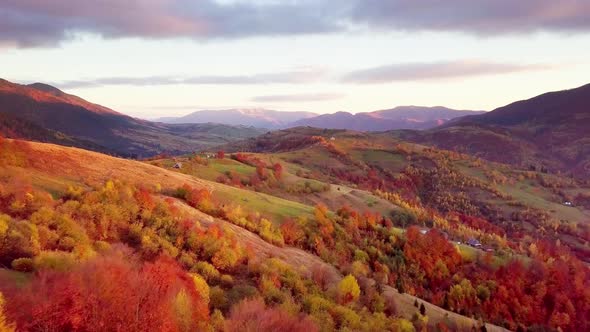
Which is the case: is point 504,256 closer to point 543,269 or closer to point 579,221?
point 543,269

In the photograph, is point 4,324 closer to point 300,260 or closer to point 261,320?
point 261,320

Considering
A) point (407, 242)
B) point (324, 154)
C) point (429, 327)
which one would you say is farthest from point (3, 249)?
point (324, 154)

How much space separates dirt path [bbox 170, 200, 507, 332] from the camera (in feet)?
132

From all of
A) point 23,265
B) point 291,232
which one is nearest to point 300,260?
point 291,232

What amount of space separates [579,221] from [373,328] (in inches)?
5154

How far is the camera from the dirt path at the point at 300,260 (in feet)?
132

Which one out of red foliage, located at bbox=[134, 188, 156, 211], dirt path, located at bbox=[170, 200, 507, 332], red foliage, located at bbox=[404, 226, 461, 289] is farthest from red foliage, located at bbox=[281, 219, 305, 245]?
red foliage, located at bbox=[404, 226, 461, 289]

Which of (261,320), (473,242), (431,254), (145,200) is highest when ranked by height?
(145,200)

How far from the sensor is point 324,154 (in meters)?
192

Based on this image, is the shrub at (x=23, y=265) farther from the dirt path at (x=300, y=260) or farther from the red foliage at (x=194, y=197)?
the red foliage at (x=194, y=197)

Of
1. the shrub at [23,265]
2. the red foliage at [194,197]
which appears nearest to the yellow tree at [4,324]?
the shrub at [23,265]

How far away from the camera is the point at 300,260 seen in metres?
43.2

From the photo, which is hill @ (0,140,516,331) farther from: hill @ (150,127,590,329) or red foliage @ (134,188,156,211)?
hill @ (150,127,590,329)

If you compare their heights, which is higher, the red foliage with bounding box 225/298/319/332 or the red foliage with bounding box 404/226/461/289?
the red foliage with bounding box 225/298/319/332
